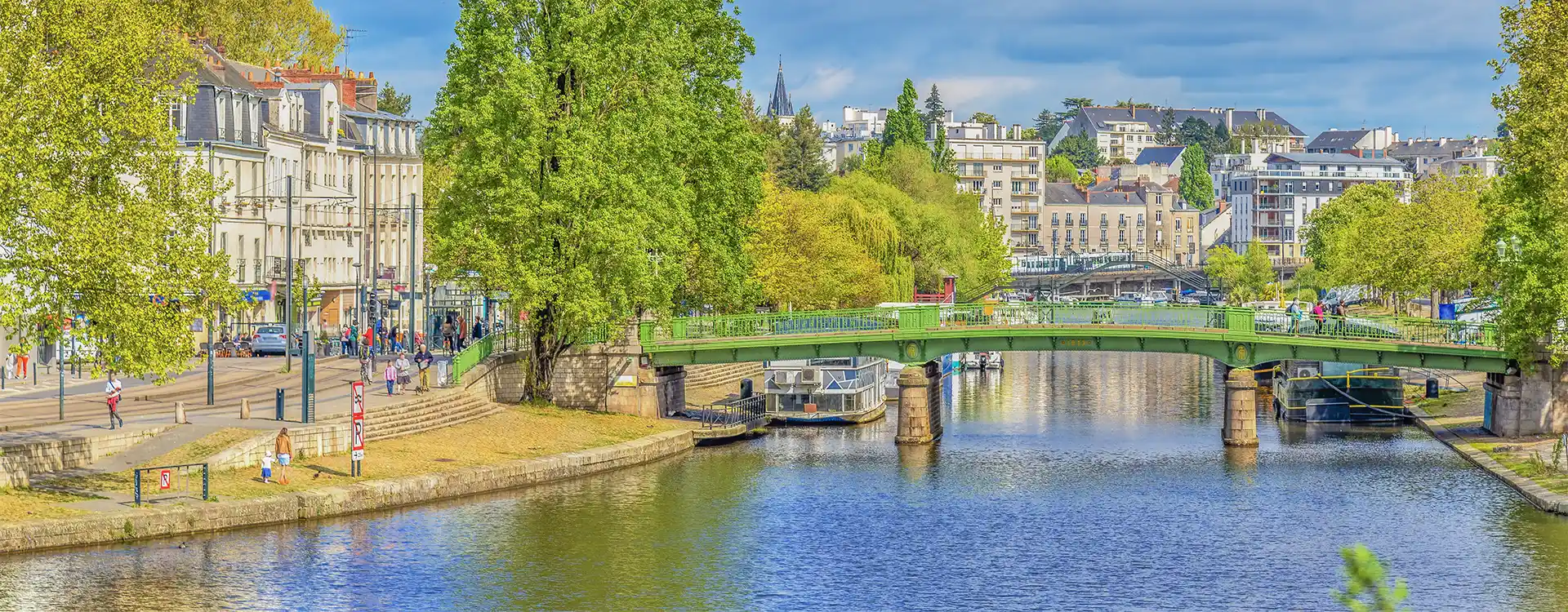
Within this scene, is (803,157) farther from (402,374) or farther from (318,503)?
(318,503)

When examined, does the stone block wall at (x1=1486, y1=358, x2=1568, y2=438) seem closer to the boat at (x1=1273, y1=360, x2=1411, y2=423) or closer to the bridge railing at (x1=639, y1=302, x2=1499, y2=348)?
the bridge railing at (x1=639, y1=302, x2=1499, y2=348)

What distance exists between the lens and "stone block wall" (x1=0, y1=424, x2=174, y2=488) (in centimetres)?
4969

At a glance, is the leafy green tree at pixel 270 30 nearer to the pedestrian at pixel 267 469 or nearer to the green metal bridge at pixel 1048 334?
the green metal bridge at pixel 1048 334

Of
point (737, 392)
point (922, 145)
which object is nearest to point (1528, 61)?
point (737, 392)

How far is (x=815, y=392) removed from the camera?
87125mm

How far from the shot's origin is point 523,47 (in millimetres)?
73688

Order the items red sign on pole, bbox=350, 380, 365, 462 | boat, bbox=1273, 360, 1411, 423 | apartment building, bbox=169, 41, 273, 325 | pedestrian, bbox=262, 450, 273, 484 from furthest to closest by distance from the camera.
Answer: apartment building, bbox=169, 41, 273, 325, boat, bbox=1273, 360, 1411, 423, red sign on pole, bbox=350, 380, 365, 462, pedestrian, bbox=262, 450, 273, 484

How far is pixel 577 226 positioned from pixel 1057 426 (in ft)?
84.7

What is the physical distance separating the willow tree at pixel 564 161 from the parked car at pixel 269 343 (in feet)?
66.0

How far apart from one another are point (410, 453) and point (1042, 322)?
2786 cm

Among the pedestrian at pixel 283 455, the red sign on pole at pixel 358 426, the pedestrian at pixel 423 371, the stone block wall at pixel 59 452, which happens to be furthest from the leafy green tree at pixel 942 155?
the stone block wall at pixel 59 452

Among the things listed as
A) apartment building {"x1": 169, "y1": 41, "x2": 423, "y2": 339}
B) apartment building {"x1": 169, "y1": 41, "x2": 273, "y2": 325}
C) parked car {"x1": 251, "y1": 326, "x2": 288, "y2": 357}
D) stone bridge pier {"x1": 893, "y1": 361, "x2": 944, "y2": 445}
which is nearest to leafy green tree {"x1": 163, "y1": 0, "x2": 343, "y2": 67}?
apartment building {"x1": 169, "y1": 41, "x2": 423, "y2": 339}

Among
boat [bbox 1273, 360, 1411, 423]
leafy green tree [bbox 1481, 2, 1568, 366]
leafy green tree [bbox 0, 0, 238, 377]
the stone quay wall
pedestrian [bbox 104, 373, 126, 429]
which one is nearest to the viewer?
leafy green tree [bbox 0, 0, 238, 377]

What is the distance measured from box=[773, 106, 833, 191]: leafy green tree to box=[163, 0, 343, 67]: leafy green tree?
43.6 m
